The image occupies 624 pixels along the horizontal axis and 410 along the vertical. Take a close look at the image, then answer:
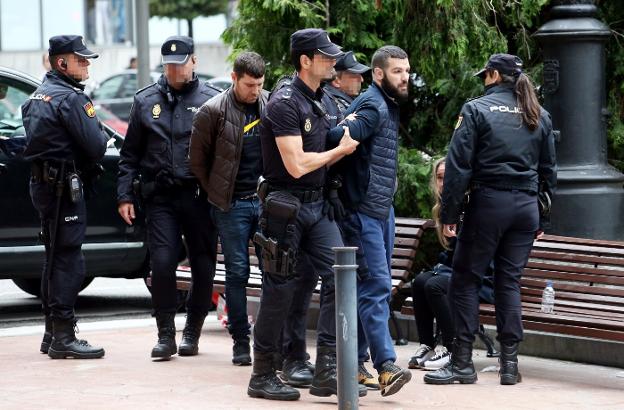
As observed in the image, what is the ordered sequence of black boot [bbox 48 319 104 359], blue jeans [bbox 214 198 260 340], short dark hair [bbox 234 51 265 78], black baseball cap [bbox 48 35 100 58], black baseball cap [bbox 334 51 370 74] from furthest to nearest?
black boot [bbox 48 319 104 359] → black baseball cap [bbox 48 35 100 58] → blue jeans [bbox 214 198 260 340] → short dark hair [bbox 234 51 265 78] → black baseball cap [bbox 334 51 370 74]

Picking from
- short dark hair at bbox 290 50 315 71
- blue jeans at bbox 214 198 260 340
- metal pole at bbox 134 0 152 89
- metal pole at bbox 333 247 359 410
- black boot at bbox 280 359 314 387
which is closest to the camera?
metal pole at bbox 333 247 359 410

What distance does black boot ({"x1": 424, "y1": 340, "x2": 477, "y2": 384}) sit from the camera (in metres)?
7.98

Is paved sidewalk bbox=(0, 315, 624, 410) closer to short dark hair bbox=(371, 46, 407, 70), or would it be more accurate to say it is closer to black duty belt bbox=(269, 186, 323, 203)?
black duty belt bbox=(269, 186, 323, 203)

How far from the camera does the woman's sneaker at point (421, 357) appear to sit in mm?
8570

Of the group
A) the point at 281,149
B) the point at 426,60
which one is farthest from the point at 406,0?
the point at 281,149

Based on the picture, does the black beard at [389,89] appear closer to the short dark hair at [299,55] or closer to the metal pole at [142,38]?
the short dark hair at [299,55]

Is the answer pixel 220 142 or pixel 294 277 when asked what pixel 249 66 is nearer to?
pixel 220 142

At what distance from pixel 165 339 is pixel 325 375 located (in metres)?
1.64

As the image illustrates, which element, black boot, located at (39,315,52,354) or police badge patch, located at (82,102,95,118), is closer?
police badge patch, located at (82,102,95,118)

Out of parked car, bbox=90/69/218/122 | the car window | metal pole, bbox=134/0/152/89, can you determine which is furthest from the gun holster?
the car window

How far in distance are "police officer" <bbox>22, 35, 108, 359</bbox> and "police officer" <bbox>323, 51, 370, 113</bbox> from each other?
5.13 ft

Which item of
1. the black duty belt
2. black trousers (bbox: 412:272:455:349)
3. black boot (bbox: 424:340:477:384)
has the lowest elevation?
black boot (bbox: 424:340:477:384)

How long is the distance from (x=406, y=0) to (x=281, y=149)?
379 cm

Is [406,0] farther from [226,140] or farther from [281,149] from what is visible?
[281,149]
